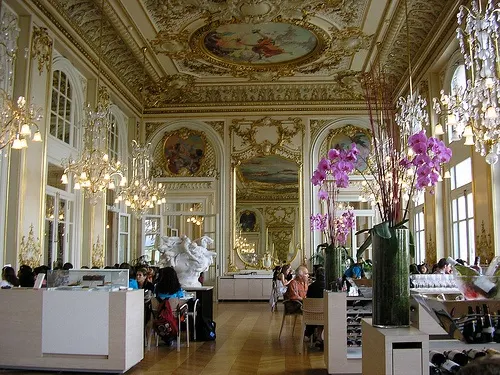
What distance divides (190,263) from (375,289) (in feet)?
20.3

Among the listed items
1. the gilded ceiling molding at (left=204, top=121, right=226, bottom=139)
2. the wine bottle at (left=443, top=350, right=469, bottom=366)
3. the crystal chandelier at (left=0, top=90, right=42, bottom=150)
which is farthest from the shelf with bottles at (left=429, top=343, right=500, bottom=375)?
the gilded ceiling molding at (left=204, top=121, right=226, bottom=139)

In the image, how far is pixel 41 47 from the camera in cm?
995

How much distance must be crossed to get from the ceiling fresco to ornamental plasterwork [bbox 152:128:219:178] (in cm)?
83

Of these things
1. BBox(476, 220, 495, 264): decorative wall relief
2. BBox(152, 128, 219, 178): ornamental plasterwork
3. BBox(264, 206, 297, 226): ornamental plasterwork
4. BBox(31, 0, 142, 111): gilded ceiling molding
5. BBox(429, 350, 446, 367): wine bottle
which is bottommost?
BBox(429, 350, 446, 367): wine bottle

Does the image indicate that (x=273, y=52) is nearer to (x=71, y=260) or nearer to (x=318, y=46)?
(x=318, y=46)

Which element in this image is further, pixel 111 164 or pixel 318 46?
pixel 318 46

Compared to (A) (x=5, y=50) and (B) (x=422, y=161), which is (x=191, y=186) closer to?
(A) (x=5, y=50)

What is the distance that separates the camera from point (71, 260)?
39.4 ft

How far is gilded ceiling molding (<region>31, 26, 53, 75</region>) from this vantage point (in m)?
9.70

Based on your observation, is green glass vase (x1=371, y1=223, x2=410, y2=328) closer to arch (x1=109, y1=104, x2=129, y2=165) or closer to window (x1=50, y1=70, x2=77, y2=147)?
window (x1=50, y1=70, x2=77, y2=147)

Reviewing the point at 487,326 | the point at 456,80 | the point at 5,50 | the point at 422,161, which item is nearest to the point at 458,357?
the point at 487,326

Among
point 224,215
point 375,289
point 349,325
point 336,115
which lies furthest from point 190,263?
point 336,115

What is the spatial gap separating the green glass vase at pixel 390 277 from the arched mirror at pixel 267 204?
13.0m

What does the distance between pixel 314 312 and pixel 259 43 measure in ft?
25.4
